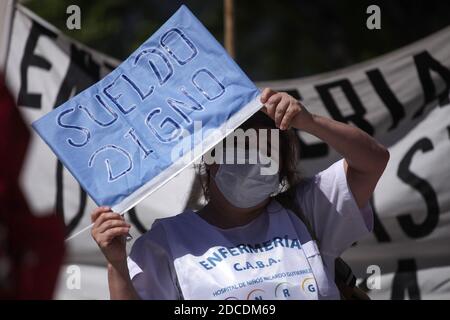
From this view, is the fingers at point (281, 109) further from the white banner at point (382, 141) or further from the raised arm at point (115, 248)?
the white banner at point (382, 141)

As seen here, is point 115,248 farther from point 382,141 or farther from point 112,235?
point 382,141

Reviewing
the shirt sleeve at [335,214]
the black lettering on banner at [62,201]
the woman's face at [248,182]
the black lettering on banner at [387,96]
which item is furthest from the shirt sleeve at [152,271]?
the black lettering on banner at [387,96]

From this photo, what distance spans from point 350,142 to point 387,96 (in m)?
1.51

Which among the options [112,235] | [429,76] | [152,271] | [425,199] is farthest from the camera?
[429,76]

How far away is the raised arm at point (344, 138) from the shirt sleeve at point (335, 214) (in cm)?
3

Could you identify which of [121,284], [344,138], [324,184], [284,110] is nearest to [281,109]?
[284,110]

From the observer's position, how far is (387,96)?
393 cm

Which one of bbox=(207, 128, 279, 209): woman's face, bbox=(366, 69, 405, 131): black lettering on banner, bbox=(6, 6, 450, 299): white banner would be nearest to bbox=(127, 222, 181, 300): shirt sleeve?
bbox=(207, 128, 279, 209): woman's face

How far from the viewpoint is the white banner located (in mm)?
3770

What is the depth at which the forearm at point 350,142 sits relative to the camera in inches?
96.3

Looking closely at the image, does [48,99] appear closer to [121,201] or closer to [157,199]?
[157,199]

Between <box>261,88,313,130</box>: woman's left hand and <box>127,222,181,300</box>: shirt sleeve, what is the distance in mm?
448

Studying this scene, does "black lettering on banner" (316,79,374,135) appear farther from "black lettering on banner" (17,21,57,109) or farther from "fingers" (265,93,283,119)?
"fingers" (265,93,283,119)
